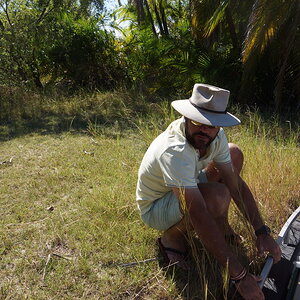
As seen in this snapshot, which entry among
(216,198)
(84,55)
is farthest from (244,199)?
(84,55)

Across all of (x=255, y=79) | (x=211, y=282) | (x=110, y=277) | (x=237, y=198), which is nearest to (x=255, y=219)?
(x=237, y=198)

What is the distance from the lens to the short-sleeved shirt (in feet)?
6.44

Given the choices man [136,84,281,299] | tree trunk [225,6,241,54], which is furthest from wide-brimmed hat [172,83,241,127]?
tree trunk [225,6,241,54]

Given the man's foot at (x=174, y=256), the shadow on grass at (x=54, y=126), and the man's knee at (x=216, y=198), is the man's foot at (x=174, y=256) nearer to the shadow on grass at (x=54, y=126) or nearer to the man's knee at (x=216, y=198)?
the man's knee at (x=216, y=198)

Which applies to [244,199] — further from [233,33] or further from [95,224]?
[233,33]

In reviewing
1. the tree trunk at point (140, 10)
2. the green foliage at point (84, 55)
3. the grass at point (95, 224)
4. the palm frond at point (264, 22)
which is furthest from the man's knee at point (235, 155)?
the tree trunk at point (140, 10)

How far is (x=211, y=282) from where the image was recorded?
2.19 m

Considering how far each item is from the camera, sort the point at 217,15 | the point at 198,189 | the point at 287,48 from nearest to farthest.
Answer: the point at 198,189 → the point at 287,48 → the point at 217,15

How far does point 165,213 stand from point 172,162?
45 cm

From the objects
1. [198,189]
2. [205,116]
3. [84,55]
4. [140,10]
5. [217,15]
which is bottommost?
[198,189]

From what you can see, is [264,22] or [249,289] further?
[264,22]

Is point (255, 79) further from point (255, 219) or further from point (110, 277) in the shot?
point (110, 277)

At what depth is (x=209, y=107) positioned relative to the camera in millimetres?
2078

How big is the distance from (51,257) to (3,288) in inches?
14.9
